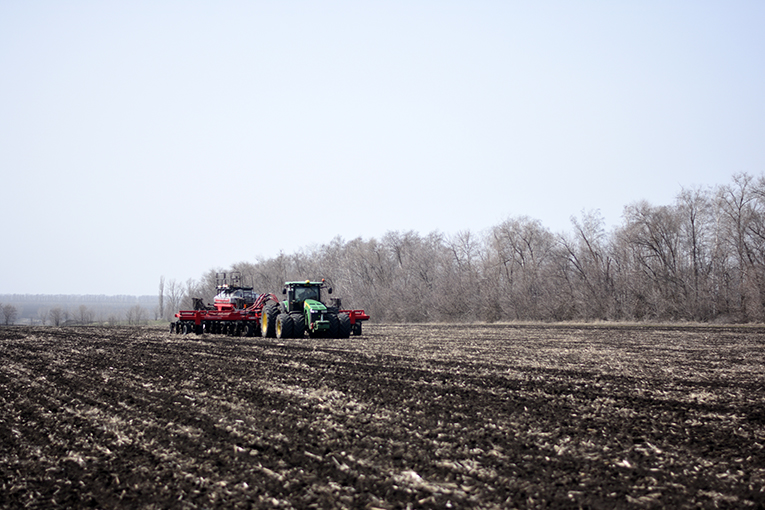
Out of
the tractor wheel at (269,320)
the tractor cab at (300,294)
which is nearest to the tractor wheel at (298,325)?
the tractor cab at (300,294)

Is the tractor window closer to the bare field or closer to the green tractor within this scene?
the green tractor

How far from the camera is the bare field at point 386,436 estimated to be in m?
4.76

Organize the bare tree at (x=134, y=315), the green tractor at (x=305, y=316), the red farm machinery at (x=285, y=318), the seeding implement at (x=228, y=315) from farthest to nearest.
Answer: the bare tree at (x=134, y=315)
the seeding implement at (x=228, y=315)
the red farm machinery at (x=285, y=318)
the green tractor at (x=305, y=316)

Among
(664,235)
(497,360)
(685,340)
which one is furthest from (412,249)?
(497,360)

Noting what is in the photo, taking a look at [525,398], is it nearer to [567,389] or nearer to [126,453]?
[567,389]

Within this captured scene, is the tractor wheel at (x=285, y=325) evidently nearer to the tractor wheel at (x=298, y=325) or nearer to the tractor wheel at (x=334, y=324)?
the tractor wheel at (x=298, y=325)

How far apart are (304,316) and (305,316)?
0.30m

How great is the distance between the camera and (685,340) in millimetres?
19500

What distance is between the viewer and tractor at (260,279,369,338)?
21359 millimetres

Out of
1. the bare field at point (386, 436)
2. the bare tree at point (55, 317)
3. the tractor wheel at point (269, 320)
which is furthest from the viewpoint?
the bare tree at point (55, 317)

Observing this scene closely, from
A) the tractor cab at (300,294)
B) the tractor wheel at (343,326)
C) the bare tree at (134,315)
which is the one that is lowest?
the bare tree at (134,315)

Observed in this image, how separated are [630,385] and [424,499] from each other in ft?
21.6

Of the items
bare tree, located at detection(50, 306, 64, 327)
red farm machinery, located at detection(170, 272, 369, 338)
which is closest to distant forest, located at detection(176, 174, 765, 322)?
red farm machinery, located at detection(170, 272, 369, 338)

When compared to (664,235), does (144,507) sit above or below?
below
